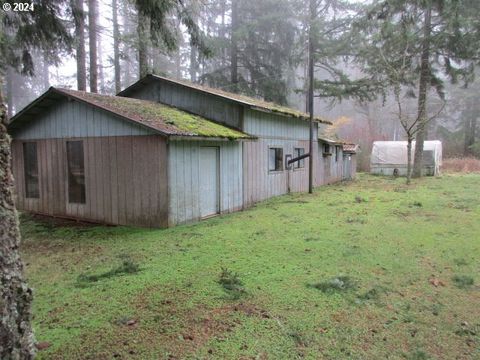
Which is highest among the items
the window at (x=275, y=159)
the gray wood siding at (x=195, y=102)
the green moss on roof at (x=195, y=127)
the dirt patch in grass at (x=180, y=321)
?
the gray wood siding at (x=195, y=102)

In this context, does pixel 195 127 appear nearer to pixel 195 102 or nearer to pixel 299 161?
pixel 195 102

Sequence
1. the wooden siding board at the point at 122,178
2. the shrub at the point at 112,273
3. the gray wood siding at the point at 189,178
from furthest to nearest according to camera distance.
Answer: the wooden siding board at the point at 122,178 < the gray wood siding at the point at 189,178 < the shrub at the point at 112,273

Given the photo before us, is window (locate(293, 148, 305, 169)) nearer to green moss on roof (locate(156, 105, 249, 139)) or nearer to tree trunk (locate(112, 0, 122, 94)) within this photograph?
green moss on roof (locate(156, 105, 249, 139))

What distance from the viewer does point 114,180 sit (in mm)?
8336

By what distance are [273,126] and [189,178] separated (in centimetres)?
528

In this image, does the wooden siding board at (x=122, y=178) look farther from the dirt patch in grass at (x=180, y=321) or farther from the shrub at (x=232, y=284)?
the dirt patch in grass at (x=180, y=321)

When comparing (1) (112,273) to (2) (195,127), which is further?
(2) (195,127)

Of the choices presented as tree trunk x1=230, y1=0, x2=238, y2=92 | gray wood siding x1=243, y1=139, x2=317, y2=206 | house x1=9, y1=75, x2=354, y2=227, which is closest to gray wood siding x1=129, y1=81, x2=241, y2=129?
house x1=9, y1=75, x2=354, y2=227

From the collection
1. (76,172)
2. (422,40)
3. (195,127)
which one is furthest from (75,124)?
(422,40)

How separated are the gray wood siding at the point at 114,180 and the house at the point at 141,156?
2 centimetres

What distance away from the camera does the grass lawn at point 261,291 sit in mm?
3016

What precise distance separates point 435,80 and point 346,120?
12611mm

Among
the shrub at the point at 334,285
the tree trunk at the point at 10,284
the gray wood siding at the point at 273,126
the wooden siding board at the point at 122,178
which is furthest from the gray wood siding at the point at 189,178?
the tree trunk at the point at 10,284

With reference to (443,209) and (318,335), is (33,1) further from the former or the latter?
(443,209)
